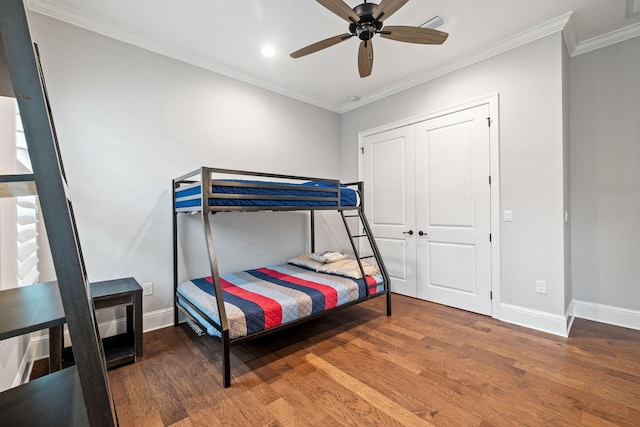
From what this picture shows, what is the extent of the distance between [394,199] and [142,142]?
9.59 ft

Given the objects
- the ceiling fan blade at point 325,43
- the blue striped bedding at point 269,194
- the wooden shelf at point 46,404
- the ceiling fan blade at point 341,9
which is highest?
the ceiling fan blade at point 341,9

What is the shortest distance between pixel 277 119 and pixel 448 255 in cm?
270

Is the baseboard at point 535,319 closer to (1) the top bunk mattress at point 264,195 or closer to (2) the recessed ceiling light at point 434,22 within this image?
(1) the top bunk mattress at point 264,195

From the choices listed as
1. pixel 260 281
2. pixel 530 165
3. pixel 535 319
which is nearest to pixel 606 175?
pixel 530 165

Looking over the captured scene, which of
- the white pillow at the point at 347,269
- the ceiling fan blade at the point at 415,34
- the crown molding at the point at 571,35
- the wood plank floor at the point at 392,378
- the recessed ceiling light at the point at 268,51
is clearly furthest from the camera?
the white pillow at the point at 347,269

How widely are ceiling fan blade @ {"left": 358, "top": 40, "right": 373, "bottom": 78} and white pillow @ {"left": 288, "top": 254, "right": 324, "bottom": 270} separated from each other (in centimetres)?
205

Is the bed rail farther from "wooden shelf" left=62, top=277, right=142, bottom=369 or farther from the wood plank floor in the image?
the wood plank floor

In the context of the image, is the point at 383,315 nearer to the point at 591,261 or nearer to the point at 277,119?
the point at 591,261

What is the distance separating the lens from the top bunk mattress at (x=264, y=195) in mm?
2129

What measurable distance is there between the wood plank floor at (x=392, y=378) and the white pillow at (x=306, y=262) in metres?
0.76

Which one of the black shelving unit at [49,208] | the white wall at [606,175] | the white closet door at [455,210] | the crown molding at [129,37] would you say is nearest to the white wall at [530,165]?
the white closet door at [455,210]

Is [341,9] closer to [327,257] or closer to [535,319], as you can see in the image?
[327,257]

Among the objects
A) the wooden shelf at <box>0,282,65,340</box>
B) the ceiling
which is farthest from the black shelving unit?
the ceiling

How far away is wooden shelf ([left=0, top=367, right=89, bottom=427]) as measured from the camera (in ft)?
2.19
